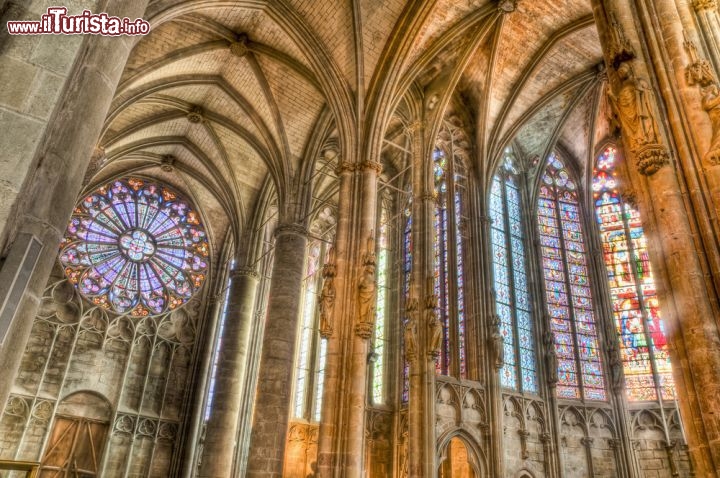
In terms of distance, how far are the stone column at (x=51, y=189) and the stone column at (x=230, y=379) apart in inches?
533

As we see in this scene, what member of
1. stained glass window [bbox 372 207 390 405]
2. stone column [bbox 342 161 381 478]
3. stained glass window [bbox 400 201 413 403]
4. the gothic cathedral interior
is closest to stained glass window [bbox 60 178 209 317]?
the gothic cathedral interior

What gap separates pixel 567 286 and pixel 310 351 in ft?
29.2

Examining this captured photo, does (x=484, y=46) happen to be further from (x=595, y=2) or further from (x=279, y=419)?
(x=279, y=419)

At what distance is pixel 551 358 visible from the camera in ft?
50.4

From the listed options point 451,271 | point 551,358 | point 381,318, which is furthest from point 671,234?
point 381,318

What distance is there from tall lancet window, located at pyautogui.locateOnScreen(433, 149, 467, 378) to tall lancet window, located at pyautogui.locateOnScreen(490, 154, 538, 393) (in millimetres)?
1131

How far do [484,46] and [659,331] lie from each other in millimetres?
9820

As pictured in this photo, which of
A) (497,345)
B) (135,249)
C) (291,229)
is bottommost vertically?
(497,345)

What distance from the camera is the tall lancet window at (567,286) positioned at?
15961 millimetres

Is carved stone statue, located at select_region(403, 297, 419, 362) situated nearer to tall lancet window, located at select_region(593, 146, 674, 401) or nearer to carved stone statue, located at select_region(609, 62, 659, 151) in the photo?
tall lancet window, located at select_region(593, 146, 674, 401)

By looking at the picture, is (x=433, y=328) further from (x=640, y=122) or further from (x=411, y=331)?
(x=640, y=122)

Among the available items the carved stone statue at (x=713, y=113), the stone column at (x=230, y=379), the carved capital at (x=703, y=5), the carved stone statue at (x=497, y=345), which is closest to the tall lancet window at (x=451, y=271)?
the carved stone statue at (x=497, y=345)

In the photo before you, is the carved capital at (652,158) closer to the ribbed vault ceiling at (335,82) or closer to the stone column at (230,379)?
the ribbed vault ceiling at (335,82)

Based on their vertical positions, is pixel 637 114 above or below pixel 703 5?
below
